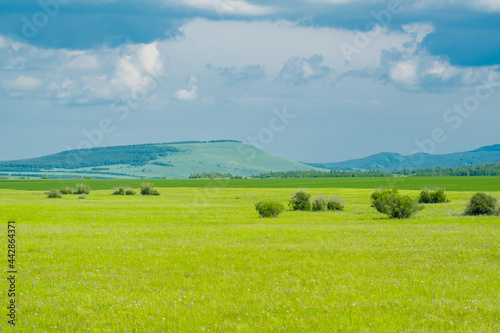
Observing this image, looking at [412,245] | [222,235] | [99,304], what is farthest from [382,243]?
[99,304]

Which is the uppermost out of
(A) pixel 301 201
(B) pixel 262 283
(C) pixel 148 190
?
(C) pixel 148 190

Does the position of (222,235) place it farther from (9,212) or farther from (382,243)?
(9,212)

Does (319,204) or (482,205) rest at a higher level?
(482,205)

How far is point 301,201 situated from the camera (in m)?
55.6

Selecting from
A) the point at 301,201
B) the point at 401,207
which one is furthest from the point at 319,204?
the point at 401,207

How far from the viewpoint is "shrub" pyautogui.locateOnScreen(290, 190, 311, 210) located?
2180 inches

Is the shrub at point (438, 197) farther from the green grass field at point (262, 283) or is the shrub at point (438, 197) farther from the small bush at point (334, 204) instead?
the green grass field at point (262, 283)

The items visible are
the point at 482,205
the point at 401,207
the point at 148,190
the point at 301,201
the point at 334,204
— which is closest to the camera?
the point at 401,207

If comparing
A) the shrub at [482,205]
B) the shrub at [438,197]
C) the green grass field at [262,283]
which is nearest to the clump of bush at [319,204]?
the shrub at [482,205]

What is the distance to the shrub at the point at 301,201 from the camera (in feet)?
182

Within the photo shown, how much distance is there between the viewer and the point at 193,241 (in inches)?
1067

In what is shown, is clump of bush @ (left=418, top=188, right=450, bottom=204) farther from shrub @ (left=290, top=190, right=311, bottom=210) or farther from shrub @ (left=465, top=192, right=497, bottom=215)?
shrub @ (left=465, top=192, right=497, bottom=215)

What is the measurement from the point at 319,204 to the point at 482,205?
54.2ft

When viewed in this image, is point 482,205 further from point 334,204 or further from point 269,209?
point 269,209
